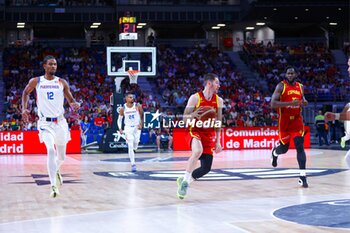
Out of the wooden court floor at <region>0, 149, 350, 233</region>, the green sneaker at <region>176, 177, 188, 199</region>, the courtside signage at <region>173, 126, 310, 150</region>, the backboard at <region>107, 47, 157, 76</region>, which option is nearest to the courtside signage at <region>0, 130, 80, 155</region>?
the backboard at <region>107, 47, 157, 76</region>

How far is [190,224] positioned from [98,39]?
136 ft

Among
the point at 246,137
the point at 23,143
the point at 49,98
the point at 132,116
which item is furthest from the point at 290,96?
the point at 23,143

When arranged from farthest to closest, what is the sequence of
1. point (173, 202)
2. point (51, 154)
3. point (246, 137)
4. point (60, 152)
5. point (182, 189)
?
point (246, 137), point (60, 152), point (51, 154), point (182, 189), point (173, 202)

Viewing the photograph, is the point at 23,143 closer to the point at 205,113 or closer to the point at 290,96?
the point at 290,96

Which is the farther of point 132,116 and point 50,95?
point 132,116

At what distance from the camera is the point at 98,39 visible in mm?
49344

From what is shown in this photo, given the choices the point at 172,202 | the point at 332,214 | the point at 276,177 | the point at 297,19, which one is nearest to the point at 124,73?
the point at 276,177

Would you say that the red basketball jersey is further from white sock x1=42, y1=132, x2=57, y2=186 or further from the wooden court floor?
white sock x1=42, y1=132, x2=57, y2=186

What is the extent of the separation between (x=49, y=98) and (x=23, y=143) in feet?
58.7

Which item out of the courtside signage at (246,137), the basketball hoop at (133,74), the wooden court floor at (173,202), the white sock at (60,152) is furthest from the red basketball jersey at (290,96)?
the courtside signage at (246,137)

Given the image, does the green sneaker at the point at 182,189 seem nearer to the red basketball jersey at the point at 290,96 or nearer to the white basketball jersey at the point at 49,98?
the white basketball jersey at the point at 49,98

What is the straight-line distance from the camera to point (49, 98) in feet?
38.3

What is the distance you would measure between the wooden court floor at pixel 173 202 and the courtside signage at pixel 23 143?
1020 centimetres

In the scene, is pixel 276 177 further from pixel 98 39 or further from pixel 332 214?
pixel 98 39
